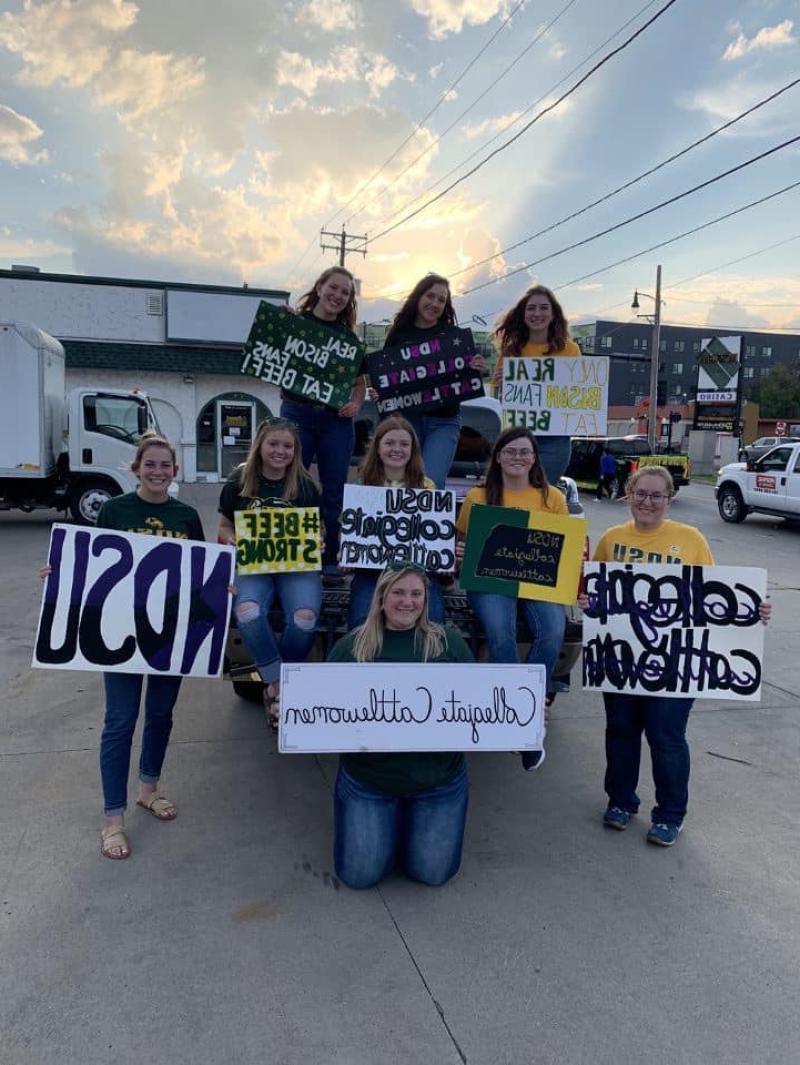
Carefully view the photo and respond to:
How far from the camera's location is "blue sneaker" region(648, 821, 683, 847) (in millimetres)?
3592

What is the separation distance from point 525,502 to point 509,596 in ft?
1.78

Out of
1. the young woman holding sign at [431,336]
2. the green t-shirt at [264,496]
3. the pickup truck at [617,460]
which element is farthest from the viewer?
the pickup truck at [617,460]

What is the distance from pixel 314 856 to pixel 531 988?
47.0 inches

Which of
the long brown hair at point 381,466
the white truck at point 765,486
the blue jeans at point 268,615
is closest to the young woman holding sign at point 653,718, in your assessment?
the long brown hair at point 381,466

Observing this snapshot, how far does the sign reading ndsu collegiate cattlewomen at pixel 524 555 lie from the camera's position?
153 inches

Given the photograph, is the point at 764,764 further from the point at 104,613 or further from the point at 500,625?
the point at 104,613

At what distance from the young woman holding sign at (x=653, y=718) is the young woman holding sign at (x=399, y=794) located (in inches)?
37.2

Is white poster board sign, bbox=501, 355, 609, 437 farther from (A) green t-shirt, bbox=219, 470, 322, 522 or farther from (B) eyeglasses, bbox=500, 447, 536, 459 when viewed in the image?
(A) green t-shirt, bbox=219, 470, 322, 522

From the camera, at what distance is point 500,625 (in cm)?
384

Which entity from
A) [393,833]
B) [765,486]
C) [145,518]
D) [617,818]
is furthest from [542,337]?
[765,486]

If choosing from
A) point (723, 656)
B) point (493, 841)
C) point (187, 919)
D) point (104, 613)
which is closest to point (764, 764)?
point (723, 656)

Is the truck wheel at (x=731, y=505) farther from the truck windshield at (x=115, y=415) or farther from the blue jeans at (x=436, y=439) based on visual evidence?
the blue jeans at (x=436, y=439)

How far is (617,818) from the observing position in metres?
3.77

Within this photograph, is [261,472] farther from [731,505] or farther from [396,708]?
[731,505]
